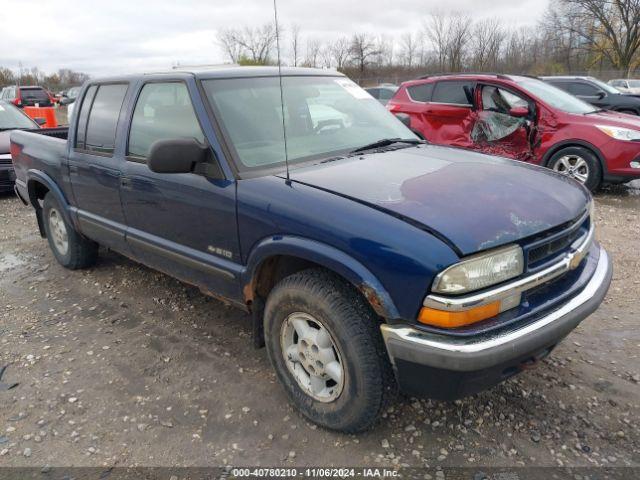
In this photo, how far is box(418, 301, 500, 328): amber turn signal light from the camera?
2109mm

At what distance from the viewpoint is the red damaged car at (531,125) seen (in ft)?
22.9

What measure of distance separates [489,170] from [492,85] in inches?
220

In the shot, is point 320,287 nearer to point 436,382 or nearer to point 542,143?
point 436,382

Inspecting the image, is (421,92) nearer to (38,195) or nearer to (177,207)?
(38,195)

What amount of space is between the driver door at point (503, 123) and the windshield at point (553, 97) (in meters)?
0.27

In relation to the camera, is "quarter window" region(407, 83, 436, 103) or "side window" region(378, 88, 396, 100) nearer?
"quarter window" region(407, 83, 436, 103)

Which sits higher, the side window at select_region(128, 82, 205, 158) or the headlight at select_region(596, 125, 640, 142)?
the side window at select_region(128, 82, 205, 158)

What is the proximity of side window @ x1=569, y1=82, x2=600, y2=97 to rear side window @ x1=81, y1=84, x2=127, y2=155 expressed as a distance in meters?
12.3

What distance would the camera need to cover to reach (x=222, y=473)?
8.01ft

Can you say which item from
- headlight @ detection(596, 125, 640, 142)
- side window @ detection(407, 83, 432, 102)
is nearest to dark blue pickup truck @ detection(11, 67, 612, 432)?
headlight @ detection(596, 125, 640, 142)

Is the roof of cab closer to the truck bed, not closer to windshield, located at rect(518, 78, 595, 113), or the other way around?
the truck bed

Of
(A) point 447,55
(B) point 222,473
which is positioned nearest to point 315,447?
(B) point 222,473

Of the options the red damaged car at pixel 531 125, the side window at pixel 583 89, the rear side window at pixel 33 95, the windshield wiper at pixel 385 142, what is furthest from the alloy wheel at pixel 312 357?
the rear side window at pixel 33 95

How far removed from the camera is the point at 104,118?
3.97m
